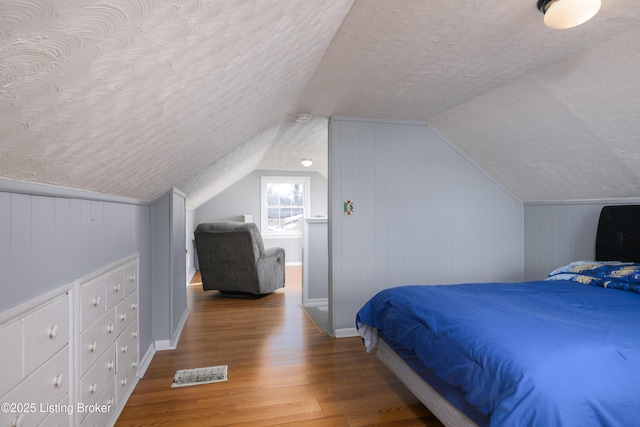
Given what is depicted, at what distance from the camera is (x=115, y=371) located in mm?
1977

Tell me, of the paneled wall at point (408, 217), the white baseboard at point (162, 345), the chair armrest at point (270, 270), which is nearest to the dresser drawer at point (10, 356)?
the white baseboard at point (162, 345)

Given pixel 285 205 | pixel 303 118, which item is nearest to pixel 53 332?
pixel 303 118

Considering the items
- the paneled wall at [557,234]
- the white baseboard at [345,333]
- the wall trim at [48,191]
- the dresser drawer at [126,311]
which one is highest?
the wall trim at [48,191]

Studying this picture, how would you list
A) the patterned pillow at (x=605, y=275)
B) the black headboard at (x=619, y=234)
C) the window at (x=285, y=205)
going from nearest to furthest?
the patterned pillow at (x=605, y=275)
the black headboard at (x=619, y=234)
the window at (x=285, y=205)

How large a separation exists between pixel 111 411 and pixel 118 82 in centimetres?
183

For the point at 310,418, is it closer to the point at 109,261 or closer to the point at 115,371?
the point at 115,371

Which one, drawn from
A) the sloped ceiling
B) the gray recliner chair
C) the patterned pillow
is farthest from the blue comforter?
the gray recliner chair

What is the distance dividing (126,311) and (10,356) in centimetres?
127

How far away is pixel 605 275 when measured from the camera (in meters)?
2.55

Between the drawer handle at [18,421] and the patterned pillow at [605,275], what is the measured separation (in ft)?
10.5

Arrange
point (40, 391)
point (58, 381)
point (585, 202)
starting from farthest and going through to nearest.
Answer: point (585, 202)
point (58, 381)
point (40, 391)

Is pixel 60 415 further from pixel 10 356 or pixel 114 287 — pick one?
pixel 114 287

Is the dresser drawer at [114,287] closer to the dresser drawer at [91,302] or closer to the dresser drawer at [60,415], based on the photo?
the dresser drawer at [91,302]

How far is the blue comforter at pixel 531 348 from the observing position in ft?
3.88
